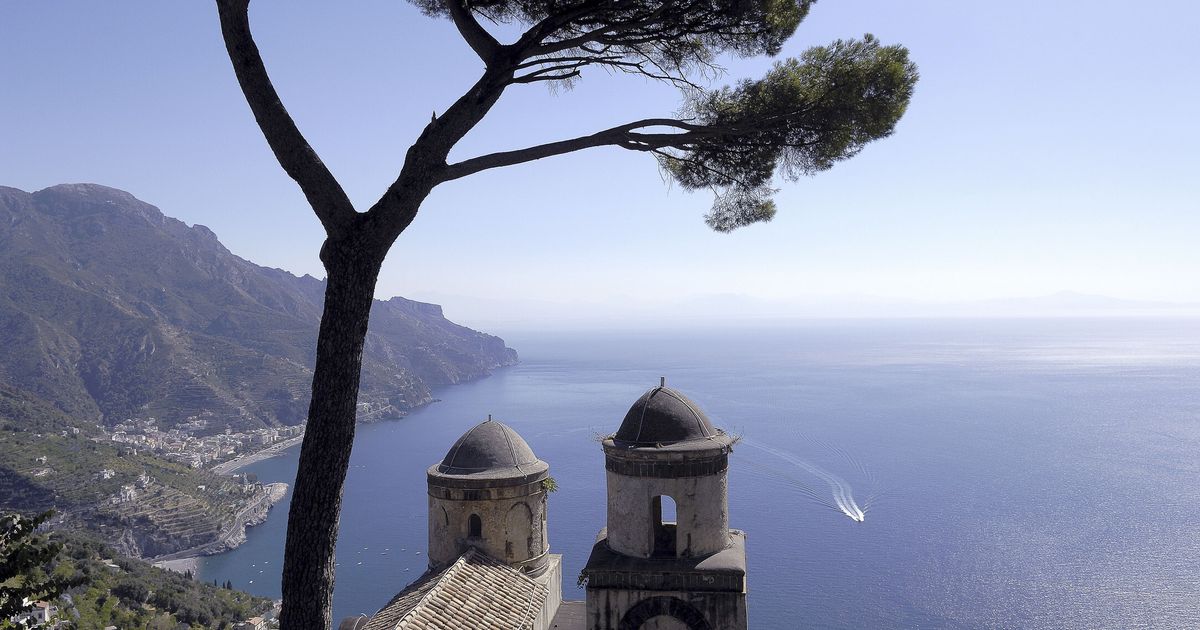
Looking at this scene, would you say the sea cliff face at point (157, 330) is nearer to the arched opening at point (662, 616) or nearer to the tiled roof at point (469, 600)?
the tiled roof at point (469, 600)

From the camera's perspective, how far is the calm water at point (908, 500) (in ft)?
113

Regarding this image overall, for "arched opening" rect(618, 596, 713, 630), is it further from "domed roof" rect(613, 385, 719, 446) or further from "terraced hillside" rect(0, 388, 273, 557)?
"terraced hillside" rect(0, 388, 273, 557)

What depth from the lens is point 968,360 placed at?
14750 centimetres

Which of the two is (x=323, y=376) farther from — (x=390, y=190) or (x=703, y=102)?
(x=703, y=102)

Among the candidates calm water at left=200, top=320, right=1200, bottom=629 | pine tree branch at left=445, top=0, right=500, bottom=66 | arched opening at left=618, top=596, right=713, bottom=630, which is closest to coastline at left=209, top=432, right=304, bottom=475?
calm water at left=200, top=320, right=1200, bottom=629

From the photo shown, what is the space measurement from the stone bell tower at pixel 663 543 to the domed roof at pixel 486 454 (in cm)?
299

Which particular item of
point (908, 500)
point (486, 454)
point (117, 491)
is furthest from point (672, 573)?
point (117, 491)

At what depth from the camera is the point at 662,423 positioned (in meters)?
9.02

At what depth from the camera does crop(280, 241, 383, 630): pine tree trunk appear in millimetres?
4379

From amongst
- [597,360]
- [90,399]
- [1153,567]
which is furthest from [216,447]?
[597,360]

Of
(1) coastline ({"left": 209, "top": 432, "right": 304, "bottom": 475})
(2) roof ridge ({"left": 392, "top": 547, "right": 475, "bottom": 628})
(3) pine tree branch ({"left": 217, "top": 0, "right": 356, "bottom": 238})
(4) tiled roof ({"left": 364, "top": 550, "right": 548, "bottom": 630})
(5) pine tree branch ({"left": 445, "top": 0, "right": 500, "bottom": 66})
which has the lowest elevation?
(1) coastline ({"left": 209, "top": 432, "right": 304, "bottom": 475})

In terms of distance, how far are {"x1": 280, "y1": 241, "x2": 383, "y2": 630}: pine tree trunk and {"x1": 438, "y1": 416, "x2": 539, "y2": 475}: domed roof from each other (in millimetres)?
7172

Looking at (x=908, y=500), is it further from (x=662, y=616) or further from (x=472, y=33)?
(x=472, y=33)

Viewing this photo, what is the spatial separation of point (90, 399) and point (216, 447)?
2319 cm
